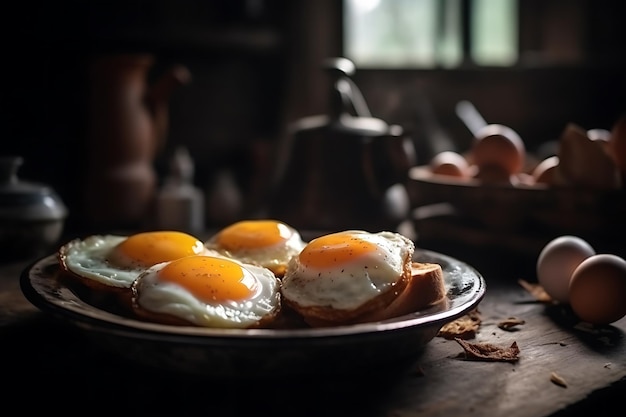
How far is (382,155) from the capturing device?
5.85 feet

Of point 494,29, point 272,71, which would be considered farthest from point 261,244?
point 494,29

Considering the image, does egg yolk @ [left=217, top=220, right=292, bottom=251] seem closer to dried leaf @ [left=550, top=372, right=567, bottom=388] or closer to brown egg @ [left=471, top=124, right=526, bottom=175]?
dried leaf @ [left=550, top=372, right=567, bottom=388]

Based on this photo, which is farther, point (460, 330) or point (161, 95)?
point (161, 95)

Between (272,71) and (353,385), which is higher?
(272,71)

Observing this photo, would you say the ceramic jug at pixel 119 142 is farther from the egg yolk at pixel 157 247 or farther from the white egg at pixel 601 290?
the white egg at pixel 601 290

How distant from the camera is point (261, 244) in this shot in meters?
1.18

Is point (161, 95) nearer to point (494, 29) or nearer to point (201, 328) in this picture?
point (201, 328)

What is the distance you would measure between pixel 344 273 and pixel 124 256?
1.23ft

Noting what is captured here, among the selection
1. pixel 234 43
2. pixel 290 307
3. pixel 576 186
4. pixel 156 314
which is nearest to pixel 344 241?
pixel 290 307

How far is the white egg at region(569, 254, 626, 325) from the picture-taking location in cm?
112

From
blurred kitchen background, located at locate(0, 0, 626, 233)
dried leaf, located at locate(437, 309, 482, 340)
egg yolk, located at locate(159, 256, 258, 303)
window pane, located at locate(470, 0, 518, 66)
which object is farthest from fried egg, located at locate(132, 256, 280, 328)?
window pane, located at locate(470, 0, 518, 66)

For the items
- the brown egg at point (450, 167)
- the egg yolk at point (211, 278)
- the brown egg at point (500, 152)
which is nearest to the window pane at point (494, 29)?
the brown egg at point (450, 167)

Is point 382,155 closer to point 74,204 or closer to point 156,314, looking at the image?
point 156,314

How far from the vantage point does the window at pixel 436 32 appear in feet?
13.0
